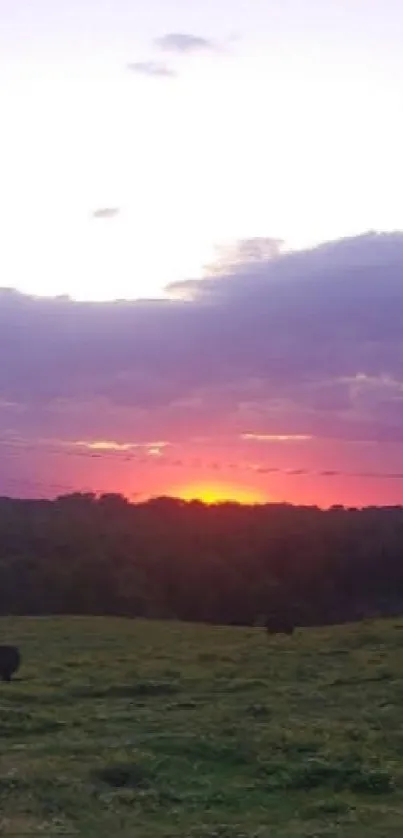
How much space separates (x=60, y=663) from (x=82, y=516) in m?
56.1

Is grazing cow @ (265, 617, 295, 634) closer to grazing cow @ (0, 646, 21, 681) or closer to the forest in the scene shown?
the forest

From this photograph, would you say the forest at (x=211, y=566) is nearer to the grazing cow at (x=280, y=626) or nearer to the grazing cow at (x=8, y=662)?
the grazing cow at (x=280, y=626)

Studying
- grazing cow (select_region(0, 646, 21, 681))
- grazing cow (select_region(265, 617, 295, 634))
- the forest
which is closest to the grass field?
grazing cow (select_region(0, 646, 21, 681))

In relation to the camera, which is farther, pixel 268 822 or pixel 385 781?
pixel 385 781

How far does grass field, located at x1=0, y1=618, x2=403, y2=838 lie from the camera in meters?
14.4

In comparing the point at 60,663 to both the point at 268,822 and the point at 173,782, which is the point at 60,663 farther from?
the point at 268,822

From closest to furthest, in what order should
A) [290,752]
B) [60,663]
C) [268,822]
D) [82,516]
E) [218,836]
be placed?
[218,836] < [268,822] < [290,752] < [60,663] < [82,516]

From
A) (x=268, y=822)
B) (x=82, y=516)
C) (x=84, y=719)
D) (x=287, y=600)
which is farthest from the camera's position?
(x=82, y=516)

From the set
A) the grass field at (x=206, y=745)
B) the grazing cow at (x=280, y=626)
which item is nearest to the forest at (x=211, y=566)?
the grazing cow at (x=280, y=626)

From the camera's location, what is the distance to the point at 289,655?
35.4 m

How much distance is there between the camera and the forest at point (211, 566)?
70812mm

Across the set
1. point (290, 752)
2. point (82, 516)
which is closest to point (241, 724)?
point (290, 752)

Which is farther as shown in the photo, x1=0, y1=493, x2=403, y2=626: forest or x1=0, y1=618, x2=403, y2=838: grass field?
x1=0, y1=493, x2=403, y2=626: forest

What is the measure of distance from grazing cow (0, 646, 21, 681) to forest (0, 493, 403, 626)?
32.6 m
